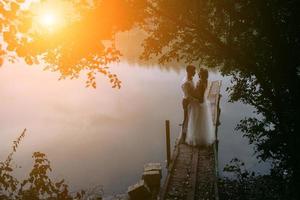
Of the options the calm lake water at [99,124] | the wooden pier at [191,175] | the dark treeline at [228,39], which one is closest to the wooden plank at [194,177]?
the wooden pier at [191,175]

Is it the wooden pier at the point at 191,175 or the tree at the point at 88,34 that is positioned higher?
the tree at the point at 88,34

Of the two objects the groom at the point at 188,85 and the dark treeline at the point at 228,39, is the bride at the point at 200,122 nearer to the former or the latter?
the groom at the point at 188,85

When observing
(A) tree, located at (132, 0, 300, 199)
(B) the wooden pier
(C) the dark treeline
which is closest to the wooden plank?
(B) the wooden pier

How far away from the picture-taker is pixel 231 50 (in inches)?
320

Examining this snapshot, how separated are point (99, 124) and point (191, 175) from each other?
1889cm

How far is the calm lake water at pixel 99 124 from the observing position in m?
22.2

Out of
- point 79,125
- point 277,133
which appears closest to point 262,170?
point 277,133

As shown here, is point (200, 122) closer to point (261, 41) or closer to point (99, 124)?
point (261, 41)

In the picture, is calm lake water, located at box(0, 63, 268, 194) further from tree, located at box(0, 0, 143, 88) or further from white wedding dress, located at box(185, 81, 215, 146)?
tree, located at box(0, 0, 143, 88)

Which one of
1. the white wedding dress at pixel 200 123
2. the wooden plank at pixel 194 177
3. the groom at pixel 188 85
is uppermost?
the groom at pixel 188 85

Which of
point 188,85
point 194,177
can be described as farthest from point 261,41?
point 188,85

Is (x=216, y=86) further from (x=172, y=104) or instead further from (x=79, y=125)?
(x=79, y=125)

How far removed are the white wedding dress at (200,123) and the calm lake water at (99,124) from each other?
21.6 ft

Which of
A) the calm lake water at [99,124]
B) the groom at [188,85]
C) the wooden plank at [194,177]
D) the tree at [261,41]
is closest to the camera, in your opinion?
the tree at [261,41]
